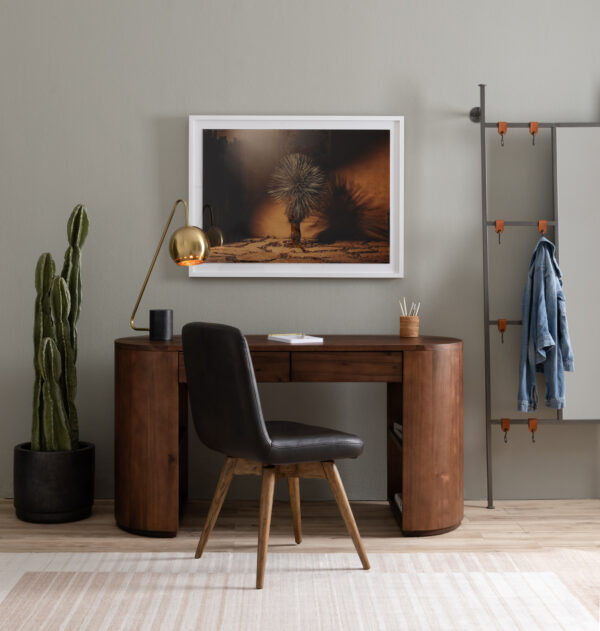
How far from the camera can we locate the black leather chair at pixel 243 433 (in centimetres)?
227

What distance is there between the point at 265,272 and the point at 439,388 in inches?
39.7

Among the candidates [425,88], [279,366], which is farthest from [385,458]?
[425,88]

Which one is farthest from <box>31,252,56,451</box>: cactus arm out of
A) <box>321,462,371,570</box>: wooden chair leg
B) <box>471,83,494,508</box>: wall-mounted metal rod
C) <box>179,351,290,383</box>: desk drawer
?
<box>471,83,494,508</box>: wall-mounted metal rod

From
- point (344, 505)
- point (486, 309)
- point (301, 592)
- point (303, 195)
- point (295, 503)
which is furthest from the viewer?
point (303, 195)

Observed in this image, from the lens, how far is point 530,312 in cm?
312

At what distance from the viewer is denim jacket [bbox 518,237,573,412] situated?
304 centimetres

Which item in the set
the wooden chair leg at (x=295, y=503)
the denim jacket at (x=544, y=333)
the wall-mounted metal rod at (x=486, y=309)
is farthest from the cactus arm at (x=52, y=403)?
the denim jacket at (x=544, y=333)

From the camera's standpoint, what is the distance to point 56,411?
2.96 metres

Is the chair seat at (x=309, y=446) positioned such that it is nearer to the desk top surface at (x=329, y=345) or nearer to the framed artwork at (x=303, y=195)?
the desk top surface at (x=329, y=345)

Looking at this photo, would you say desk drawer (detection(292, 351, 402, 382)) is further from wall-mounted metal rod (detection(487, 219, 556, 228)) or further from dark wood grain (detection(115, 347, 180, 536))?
wall-mounted metal rod (detection(487, 219, 556, 228))

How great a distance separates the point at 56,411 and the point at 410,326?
1567mm

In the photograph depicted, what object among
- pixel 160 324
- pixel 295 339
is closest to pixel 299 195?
pixel 295 339

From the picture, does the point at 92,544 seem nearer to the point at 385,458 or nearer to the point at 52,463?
the point at 52,463

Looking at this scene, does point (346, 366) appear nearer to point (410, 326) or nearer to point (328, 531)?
point (410, 326)
